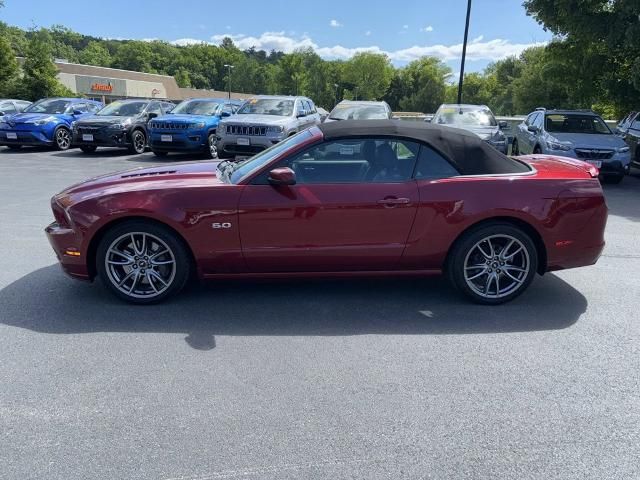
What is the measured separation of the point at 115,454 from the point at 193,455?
382mm

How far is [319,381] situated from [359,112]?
11.6 metres

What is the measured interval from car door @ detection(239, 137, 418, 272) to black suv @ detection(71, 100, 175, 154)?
1193cm

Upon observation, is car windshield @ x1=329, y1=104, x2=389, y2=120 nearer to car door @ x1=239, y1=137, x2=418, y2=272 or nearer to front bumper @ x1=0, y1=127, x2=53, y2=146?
front bumper @ x1=0, y1=127, x2=53, y2=146

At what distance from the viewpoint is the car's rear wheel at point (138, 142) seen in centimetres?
1516

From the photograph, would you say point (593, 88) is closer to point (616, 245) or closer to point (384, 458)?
point (616, 245)

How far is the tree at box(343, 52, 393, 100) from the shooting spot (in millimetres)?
102463

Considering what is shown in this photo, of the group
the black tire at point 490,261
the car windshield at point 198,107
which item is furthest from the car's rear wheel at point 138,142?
the black tire at point 490,261

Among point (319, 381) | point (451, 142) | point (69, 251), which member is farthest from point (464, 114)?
point (319, 381)

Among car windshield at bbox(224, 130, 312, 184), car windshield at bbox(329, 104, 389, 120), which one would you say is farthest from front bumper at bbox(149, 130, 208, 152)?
car windshield at bbox(224, 130, 312, 184)

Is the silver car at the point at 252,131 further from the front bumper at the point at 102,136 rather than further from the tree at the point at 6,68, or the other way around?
the tree at the point at 6,68

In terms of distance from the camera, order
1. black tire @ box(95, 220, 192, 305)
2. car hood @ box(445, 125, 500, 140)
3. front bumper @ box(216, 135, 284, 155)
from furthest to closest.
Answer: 1. car hood @ box(445, 125, 500, 140)
2. front bumper @ box(216, 135, 284, 155)
3. black tire @ box(95, 220, 192, 305)

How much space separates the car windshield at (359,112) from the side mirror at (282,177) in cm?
986

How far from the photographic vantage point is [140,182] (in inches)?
175

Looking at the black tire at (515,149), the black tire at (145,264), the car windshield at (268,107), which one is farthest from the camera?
the black tire at (515,149)
